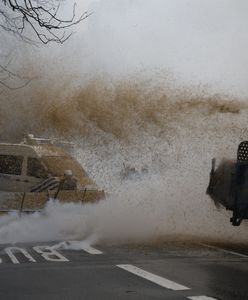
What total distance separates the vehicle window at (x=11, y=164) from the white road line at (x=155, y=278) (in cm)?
879

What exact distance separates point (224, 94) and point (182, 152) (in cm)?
181

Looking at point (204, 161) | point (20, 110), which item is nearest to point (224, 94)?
point (204, 161)

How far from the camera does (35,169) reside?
1623 centimetres

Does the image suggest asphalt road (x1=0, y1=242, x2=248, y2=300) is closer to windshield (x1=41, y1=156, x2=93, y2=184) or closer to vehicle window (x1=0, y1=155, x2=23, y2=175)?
windshield (x1=41, y1=156, x2=93, y2=184)

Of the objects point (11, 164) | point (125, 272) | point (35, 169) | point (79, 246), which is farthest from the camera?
point (11, 164)

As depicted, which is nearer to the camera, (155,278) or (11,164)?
(155,278)

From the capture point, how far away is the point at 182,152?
46.9 feet

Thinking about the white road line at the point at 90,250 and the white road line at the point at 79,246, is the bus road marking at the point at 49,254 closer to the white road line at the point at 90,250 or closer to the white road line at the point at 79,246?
the white road line at the point at 79,246

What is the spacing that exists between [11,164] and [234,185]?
29.2 feet

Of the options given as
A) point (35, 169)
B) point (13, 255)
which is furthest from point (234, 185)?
point (35, 169)

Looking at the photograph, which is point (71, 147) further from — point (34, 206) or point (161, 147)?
point (34, 206)

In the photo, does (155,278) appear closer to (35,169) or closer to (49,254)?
(49,254)

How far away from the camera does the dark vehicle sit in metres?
9.15

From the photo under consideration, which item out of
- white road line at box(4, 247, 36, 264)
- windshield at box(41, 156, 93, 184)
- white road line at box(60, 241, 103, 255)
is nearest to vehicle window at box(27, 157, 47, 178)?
windshield at box(41, 156, 93, 184)
